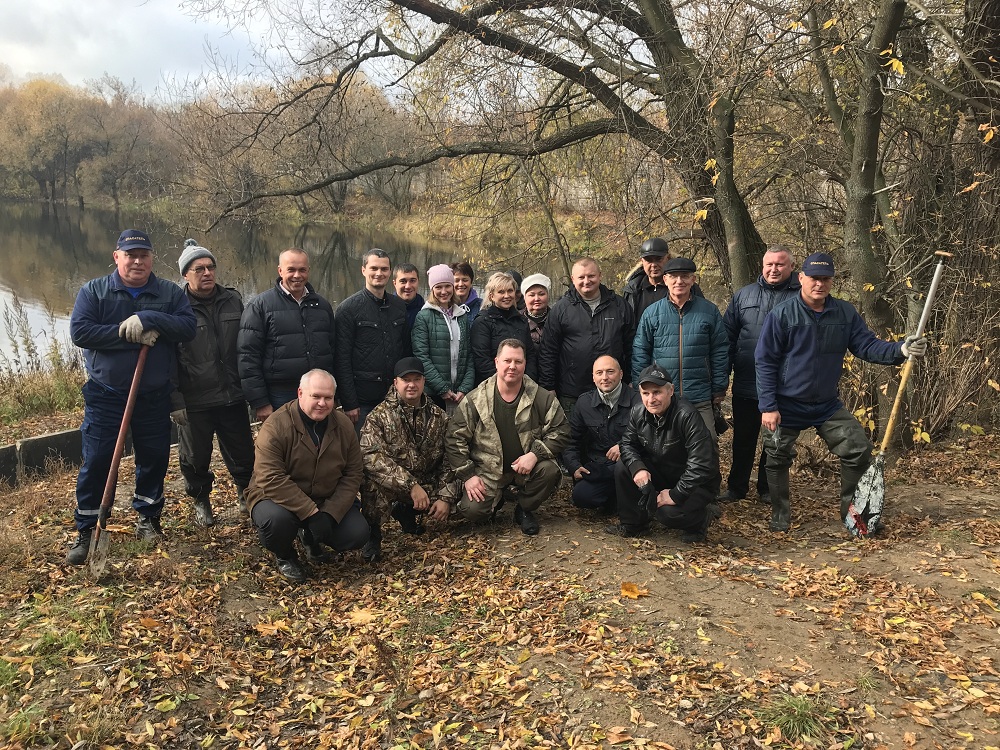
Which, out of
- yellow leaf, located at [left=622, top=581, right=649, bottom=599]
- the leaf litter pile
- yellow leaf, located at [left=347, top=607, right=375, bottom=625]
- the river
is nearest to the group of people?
the leaf litter pile

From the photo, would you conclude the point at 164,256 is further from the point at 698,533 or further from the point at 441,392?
the point at 698,533

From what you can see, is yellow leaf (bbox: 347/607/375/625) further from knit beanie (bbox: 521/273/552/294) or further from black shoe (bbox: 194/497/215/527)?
knit beanie (bbox: 521/273/552/294)

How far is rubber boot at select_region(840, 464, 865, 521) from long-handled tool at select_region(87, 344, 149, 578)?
4.95 metres

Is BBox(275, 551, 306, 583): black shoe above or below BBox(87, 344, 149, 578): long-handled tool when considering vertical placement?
below

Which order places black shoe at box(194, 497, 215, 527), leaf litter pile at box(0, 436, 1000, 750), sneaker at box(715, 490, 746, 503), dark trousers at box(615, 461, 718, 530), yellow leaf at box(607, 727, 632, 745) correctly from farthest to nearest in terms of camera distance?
sneaker at box(715, 490, 746, 503) → black shoe at box(194, 497, 215, 527) → dark trousers at box(615, 461, 718, 530) → leaf litter pile at box(0, 436, 1000, 750) → yellow leaf at box(607, 727, 632, 745)

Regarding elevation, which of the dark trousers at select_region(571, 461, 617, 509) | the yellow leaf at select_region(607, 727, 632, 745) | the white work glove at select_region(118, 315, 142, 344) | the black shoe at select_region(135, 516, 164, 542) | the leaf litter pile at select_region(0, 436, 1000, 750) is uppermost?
the white work glove at select_region(118, 315, 142, 344)

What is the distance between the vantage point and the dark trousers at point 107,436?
462cm

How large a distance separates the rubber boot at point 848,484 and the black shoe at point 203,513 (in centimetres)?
481

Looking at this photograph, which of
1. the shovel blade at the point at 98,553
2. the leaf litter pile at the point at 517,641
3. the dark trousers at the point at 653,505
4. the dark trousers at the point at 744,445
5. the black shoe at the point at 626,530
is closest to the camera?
the leaf litter pile at the point at 517,641

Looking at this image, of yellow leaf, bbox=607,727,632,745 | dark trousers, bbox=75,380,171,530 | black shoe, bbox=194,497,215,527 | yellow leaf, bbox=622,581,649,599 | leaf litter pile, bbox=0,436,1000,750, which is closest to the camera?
yellow leaf, bbox=607,727,632,745

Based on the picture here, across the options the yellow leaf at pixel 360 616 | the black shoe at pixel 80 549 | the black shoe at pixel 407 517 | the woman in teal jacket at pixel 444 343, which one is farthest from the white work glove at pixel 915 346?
the black shoe at pixel 80 549

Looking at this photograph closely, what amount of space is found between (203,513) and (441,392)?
2083 mm

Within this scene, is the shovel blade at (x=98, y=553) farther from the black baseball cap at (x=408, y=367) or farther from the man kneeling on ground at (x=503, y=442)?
the man kneeling on ground at (x=503, y=442)

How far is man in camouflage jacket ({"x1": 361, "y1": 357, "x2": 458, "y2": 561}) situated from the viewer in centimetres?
500
